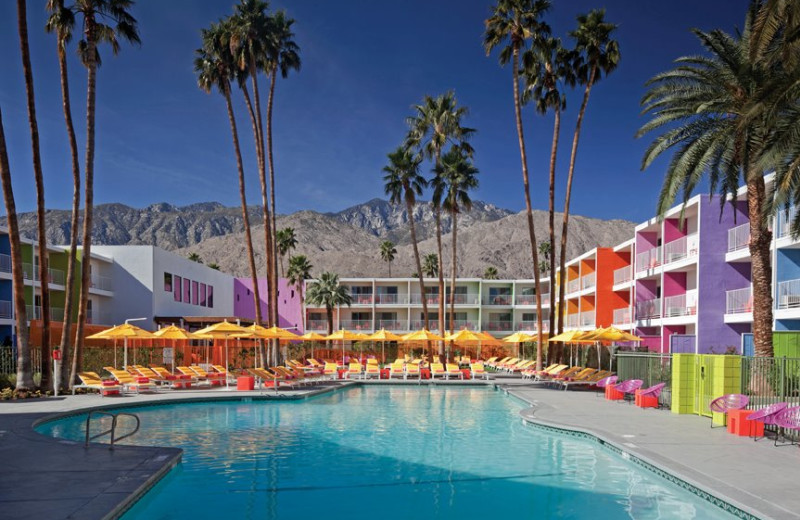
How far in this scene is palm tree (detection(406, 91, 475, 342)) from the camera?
1494 inches

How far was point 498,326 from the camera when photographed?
193ft

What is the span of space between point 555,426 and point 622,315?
2520cm

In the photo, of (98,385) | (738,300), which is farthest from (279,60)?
(738,300)

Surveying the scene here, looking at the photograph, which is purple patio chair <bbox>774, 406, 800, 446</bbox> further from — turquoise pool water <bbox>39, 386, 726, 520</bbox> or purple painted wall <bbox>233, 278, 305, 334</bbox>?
purple painted wall <bbox>233, 278, 305, 334</bbox>

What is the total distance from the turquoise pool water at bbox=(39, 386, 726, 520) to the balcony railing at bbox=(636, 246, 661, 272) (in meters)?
18.1

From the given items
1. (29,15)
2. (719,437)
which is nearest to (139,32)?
(29,15)

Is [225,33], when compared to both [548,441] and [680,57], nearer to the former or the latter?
[680,57]

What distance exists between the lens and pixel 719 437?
1289 centimetres

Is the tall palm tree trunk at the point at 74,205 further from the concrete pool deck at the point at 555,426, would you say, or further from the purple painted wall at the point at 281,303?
the purple painted wall at the point at 281,303

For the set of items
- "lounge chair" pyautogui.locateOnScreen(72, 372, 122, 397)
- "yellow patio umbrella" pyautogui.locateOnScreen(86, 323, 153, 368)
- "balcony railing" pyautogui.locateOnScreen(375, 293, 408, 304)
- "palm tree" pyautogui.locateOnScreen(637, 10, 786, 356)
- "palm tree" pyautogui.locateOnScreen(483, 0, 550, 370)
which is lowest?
"lounge chair" pyautogui.locateOnScreen(72, 372, 122, 397)

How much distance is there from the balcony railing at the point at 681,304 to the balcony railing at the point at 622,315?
5.33 meters

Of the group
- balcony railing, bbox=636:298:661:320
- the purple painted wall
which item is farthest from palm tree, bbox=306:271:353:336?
balcony railing, bbox=636:298:661:320

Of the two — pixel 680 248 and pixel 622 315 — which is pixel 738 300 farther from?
pixel 622 315

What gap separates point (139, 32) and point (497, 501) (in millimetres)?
20744
